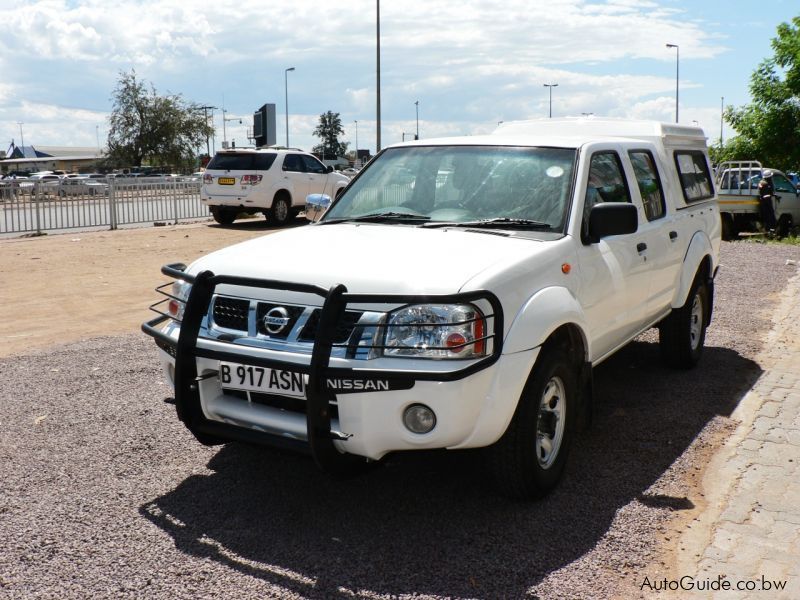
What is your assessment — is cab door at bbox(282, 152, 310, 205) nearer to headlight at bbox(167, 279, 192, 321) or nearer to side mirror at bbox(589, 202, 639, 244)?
headlight at bbox(167, 279, 192, 321)

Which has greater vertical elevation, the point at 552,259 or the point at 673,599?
the point at 552,259

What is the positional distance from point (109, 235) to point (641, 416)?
Result: 1516 cm

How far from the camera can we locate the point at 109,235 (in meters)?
18.5

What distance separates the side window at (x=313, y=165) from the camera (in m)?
21.2

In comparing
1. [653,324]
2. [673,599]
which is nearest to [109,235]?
[653,324]

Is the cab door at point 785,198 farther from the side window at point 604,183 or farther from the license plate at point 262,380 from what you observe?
the license plate at point 262,380

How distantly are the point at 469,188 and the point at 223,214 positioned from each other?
54.7ft

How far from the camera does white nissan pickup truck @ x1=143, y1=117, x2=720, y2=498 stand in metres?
3.59

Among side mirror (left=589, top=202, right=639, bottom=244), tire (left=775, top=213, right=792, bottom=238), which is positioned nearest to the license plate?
side mirror (left=589, top=202, right=639, bottom=244)

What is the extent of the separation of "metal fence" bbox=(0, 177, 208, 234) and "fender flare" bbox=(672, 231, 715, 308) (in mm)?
15286

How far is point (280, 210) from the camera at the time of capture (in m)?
20.4

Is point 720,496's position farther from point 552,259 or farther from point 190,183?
point 190,183

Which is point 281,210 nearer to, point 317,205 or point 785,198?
point 785,198

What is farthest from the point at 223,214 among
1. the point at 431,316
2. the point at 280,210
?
the point at 431,316
